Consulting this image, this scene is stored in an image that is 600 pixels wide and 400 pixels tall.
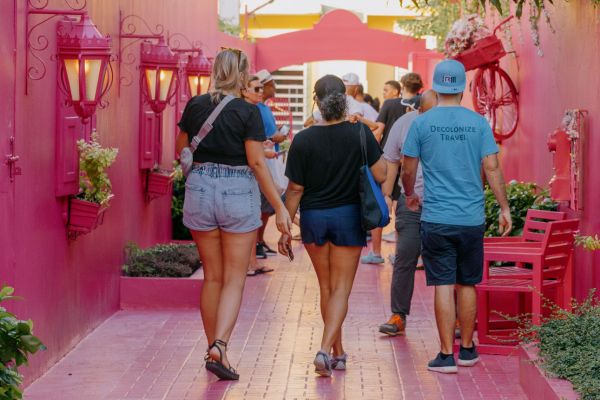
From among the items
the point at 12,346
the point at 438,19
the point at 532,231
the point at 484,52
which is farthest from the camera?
the point at 438,19

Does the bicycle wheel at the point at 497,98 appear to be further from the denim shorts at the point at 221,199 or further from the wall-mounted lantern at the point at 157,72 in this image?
the denim shorts at the point at 221,199

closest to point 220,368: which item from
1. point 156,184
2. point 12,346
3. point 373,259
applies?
point 12,346

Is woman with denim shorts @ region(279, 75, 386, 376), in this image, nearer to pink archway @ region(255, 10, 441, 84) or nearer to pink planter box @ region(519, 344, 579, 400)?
pink planter box @ region(519, 344, 579, 400)

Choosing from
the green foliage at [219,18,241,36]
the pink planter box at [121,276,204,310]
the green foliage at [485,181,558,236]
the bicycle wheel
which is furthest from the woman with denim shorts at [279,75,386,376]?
the green foliage at [219,18,241,36]

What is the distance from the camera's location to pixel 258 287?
36.5ft

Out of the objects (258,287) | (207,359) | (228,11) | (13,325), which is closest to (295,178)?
(207,359)

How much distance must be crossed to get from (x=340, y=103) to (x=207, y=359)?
1.71 meters

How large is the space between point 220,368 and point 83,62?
1.96 metres

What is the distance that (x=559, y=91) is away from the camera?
9.63 metres

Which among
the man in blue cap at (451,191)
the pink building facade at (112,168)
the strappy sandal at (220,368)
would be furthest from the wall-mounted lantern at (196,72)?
the strappy sandal at (220,368)

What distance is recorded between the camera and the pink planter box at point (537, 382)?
5.78 meters

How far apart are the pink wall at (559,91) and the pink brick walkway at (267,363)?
1168 mm

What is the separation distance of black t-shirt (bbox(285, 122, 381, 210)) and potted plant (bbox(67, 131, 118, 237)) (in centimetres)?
129

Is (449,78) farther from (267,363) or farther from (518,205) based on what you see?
(518,205)
